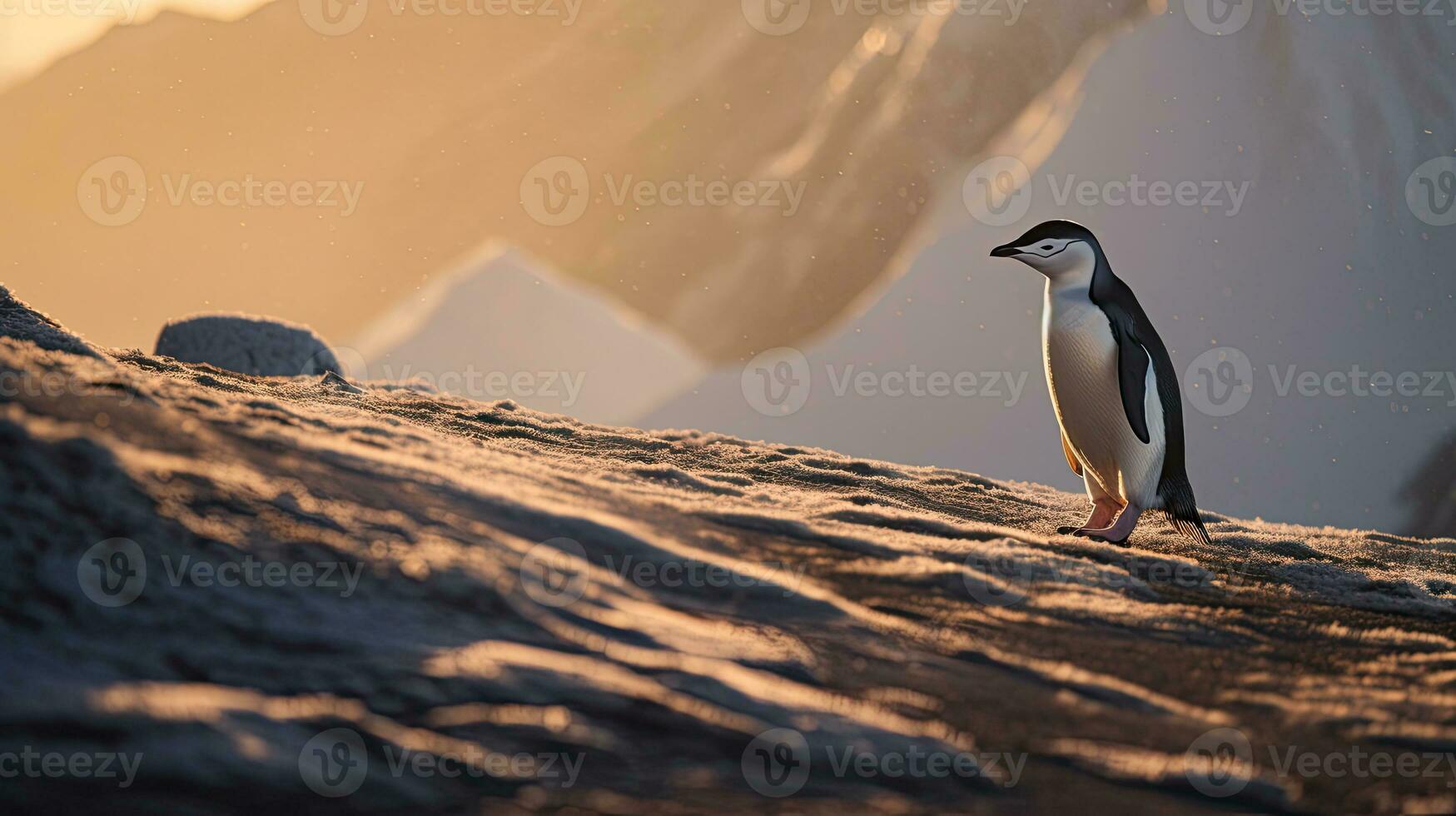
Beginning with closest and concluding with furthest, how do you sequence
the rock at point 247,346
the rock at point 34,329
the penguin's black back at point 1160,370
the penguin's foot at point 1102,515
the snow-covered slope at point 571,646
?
the snow-covered slope at point 571,646 → the rock at point 34,329 → the penguin's black back at point 1160,370 → the penguin's foot at point 1102,515 → the rock at point 247,346

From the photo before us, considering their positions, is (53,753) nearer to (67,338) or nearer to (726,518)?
(726,518)

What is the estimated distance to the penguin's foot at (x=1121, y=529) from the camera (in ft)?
13.5

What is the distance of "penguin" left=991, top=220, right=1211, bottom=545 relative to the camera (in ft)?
13.2

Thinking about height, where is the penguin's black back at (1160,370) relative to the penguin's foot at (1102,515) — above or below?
above

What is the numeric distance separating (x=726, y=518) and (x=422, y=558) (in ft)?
3.68

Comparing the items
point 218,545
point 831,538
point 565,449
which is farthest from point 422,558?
point 565,449

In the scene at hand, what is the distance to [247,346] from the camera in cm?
938

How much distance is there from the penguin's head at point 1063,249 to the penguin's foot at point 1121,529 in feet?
3.29

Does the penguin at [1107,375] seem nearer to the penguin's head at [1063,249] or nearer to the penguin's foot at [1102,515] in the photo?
the penguin's head at [1063,249]

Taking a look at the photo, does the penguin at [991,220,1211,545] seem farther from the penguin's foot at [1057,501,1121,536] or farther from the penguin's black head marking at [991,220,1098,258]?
the penguin's foot at [1057,501,1121,536]

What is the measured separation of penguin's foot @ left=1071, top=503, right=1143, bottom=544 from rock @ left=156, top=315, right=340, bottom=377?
7.32 metres


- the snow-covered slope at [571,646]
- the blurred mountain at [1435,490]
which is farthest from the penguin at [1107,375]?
the blurred mountain at [1435,490]

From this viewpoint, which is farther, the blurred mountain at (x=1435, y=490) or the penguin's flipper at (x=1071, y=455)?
the blurred mountain at (x=1435, y=490)

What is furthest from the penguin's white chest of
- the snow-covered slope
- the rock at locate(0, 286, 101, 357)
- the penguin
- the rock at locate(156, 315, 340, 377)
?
the rock at locate(156, 315, 340, 377)
